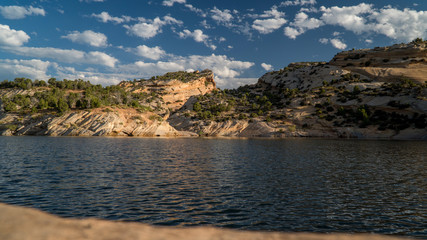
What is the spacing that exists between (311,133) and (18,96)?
125 m

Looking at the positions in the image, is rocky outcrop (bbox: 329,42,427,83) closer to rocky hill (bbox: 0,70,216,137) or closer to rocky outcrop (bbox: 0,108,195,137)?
rocky hill (bbox: 0,70,216,137)

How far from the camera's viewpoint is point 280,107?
382ft

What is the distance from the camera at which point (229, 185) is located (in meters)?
18.5

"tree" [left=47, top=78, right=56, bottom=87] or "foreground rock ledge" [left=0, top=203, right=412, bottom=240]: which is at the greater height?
"tree" [left=47, top=78, right=56, bottom=87]

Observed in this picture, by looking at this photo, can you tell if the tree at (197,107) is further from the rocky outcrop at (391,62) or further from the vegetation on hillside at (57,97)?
the rocky outcrop at (391,62)

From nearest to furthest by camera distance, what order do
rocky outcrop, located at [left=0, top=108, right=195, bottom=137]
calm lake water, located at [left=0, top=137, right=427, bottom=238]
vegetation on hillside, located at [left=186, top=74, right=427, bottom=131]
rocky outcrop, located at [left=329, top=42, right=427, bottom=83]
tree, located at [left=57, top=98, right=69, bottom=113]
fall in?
calm lake water, located at [left=0, top=137, right=427, bottom=238] → vegetation on hillside, located at [left=186, top=74, right=427, bottom=131] → rocky outcrop, located at [left=0, top=108, right=195, bottom=137] → tree, located at [left=57, top=98, right=69, bottom=113] → rocky outcrop, located at [left=329, top=42, right=427, bottom=83]

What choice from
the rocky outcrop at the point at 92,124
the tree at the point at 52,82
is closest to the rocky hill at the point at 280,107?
the tree at the point at 52,82

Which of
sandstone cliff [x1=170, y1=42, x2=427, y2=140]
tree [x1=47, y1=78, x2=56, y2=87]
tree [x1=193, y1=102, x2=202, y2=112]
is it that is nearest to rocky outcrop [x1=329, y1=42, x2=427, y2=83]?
sandstone cliff [x1=170, y1=42, x2=427, y2=140]

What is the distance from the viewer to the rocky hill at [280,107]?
288 feet

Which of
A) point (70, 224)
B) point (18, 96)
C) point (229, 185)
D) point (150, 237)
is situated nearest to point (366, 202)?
point (229, 185)

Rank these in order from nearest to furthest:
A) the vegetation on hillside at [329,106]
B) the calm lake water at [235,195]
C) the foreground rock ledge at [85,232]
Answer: the foreground rock ledge at [85,232] → the calm lake water at [235,195] → the vegetation on hillside at [329,106]

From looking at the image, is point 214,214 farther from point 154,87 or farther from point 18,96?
point 154,87

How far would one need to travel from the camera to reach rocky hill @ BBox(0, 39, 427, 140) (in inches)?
3457

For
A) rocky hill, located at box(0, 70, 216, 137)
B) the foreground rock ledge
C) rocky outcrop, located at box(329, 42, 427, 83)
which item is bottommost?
the foreground rock ledge
